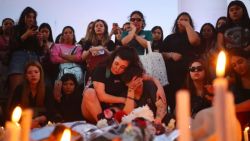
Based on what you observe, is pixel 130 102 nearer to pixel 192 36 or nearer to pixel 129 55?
pixel 129 55

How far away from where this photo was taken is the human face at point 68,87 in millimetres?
4320

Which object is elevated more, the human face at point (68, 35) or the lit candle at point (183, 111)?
the human face at point (68, 35)

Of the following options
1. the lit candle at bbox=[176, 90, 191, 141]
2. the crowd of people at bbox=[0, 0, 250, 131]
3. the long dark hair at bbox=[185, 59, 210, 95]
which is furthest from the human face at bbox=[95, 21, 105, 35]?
the lit candle at bbox=[176, 90, 191, 141]

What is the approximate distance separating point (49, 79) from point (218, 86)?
13.4 ft

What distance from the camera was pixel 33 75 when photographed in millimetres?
4074

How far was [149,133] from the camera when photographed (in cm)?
137

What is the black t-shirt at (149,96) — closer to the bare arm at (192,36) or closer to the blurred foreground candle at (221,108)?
the bare arm at (192,36)

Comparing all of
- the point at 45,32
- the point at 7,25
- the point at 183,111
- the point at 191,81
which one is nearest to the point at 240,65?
the point at 191,81

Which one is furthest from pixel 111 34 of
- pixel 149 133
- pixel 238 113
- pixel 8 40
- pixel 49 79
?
pixel 149 133

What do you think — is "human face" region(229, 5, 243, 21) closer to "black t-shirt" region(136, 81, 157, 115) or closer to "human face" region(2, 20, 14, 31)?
"black t-shirt" region(136, 81, 157, 115)

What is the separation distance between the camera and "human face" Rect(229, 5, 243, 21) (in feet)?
12.9

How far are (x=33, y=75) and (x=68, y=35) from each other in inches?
27.5

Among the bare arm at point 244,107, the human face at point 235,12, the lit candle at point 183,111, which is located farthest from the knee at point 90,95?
the lit candle at point 183,111

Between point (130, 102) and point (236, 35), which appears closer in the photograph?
point (130, 102)
